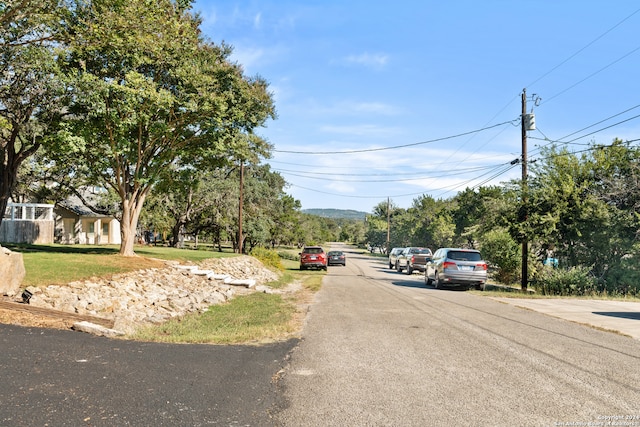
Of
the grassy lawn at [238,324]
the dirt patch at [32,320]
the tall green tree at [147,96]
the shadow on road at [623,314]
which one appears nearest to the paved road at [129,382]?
the dirt patch at [32,320]

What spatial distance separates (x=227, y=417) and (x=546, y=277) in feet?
67.7

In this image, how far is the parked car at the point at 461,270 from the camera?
19562 millimetres

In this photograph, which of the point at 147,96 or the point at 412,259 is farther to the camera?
the point at 412,259

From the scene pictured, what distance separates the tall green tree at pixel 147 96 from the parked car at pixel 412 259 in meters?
14.9

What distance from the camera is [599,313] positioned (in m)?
12.7

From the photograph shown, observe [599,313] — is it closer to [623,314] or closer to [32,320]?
[623,314]

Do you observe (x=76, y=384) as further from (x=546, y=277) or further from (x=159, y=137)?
(x=546, y=277)

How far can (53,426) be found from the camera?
3.97 m

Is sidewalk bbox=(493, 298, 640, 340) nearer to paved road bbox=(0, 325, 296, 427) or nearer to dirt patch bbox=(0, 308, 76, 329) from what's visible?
paved road bbox=(0, 325, 296, 427)

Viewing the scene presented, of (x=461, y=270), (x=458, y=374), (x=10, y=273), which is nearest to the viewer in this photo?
(x=458, y=374)

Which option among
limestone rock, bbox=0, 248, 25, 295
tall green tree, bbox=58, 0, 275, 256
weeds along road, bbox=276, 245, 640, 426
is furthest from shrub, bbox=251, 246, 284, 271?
weeds along road, bbox=276, 245, 640, 426

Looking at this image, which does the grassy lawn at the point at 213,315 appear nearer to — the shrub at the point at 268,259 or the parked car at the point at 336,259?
the shrub at the point at 268,259

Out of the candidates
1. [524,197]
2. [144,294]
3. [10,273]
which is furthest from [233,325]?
[524,197]

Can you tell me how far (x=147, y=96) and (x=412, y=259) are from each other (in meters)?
21.2
